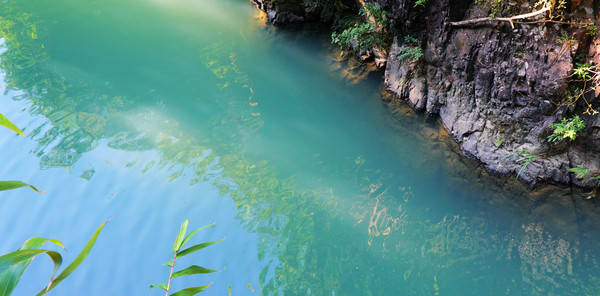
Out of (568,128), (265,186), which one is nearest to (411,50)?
(568,128)

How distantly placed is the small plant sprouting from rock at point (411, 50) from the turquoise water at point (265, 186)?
1.88ft

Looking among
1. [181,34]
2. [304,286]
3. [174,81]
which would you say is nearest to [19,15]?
[181,34]

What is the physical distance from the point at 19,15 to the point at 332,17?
584 centimetres

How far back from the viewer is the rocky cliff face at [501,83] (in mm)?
3123

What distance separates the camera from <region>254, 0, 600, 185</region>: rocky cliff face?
123 inches

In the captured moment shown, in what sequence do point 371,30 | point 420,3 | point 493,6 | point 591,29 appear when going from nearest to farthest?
point 591,29 < point 493,6 < point 420,3 < point 371,30

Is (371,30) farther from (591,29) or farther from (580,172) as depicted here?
(580,172)

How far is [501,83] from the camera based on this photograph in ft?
11.3

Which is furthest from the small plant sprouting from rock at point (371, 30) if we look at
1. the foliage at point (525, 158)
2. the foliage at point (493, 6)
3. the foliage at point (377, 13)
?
the foliage at point (525, 158)

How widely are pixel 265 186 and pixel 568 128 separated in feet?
8.89

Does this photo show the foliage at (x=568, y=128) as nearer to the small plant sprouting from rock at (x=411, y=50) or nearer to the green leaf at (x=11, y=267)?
the small plant sprouting from rock at (x=411, y=50)

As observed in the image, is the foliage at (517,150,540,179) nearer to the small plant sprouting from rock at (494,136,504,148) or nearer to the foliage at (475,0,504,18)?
the small plant sprouting from rock at (494,136,504,148)

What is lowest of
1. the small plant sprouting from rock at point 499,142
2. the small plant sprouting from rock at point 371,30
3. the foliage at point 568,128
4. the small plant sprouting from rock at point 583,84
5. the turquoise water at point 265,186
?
the turquoise water at point 265,186

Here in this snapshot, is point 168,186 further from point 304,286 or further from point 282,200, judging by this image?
point 304,286
